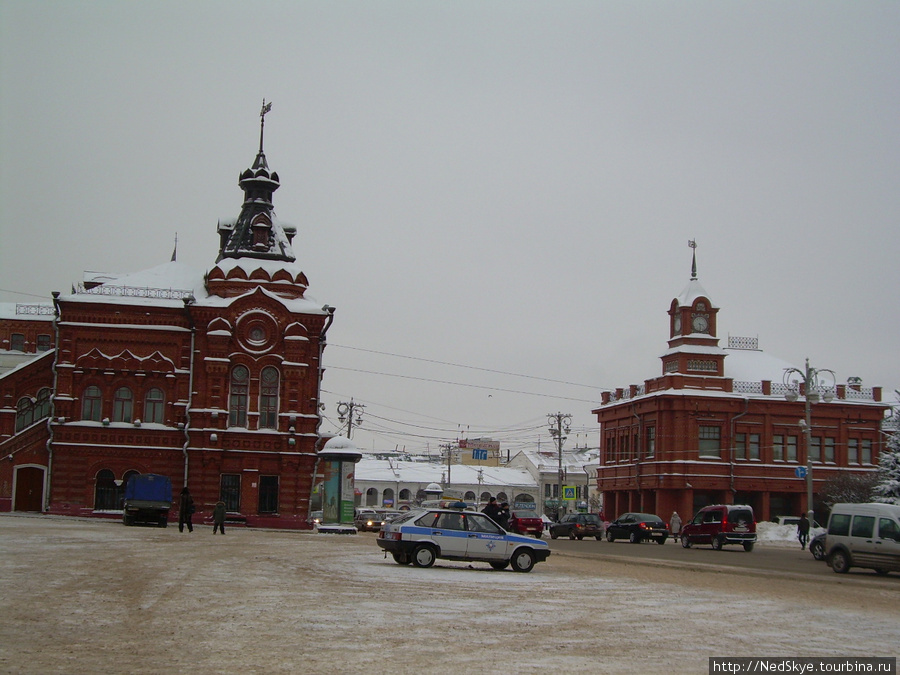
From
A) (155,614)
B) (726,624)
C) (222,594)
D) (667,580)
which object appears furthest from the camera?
(667,580)

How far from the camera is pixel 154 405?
5466 cm

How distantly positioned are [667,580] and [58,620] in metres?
14.7

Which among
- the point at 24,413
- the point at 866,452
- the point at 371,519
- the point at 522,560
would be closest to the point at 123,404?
the point at 24,413

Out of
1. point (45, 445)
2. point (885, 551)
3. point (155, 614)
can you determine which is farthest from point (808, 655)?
point (45, 445)

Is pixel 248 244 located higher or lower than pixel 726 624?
higher

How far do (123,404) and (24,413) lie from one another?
8456 mm

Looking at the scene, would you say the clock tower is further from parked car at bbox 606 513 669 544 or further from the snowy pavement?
the snowy pavement

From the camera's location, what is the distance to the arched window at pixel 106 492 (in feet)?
173

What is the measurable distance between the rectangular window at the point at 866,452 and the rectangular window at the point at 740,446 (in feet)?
30.4

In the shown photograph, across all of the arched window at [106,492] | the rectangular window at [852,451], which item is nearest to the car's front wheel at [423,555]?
the arched window at [106,492]

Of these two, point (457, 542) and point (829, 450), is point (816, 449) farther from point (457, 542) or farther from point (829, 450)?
point (457, 542)

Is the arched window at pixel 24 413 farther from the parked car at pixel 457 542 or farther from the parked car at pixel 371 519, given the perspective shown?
the parked car at pixel 457 542

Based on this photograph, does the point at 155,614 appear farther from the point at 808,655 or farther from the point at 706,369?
the point at 706,369

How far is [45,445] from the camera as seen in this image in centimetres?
5341
